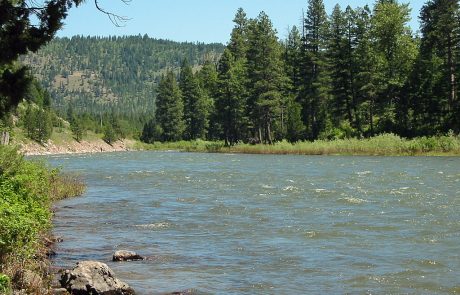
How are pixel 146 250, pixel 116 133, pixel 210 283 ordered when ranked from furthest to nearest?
pixel 116 133, pixel 146 250, pixel 210 283

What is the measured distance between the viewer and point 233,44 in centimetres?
10300

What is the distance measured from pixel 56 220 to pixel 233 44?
87.2m

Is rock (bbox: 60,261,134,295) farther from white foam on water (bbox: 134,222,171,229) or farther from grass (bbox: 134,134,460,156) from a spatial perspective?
grass (bbox: 134,134,460,156)

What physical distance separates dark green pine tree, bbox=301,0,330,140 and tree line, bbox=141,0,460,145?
0.16m

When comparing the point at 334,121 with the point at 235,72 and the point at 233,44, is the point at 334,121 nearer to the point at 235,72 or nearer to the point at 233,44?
the point at 235,72

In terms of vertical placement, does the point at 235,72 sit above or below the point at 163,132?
above

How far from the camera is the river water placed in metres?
11.1

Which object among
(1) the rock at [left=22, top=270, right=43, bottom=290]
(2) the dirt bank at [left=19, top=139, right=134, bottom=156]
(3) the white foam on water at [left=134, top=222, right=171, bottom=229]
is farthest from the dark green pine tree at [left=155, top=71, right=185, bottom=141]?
(1) the rock at [left=22, top=270, right=43, bottom=290]

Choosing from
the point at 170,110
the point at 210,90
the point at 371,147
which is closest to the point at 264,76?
the point at 371,147

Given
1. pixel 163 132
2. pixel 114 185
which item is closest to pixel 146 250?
pixel 114 185

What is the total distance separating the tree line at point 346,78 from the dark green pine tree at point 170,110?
664 inches

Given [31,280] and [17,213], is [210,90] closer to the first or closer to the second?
[17,213]

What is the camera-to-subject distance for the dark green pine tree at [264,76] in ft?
259

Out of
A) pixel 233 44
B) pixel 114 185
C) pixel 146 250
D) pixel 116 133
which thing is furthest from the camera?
pixel 116 133
